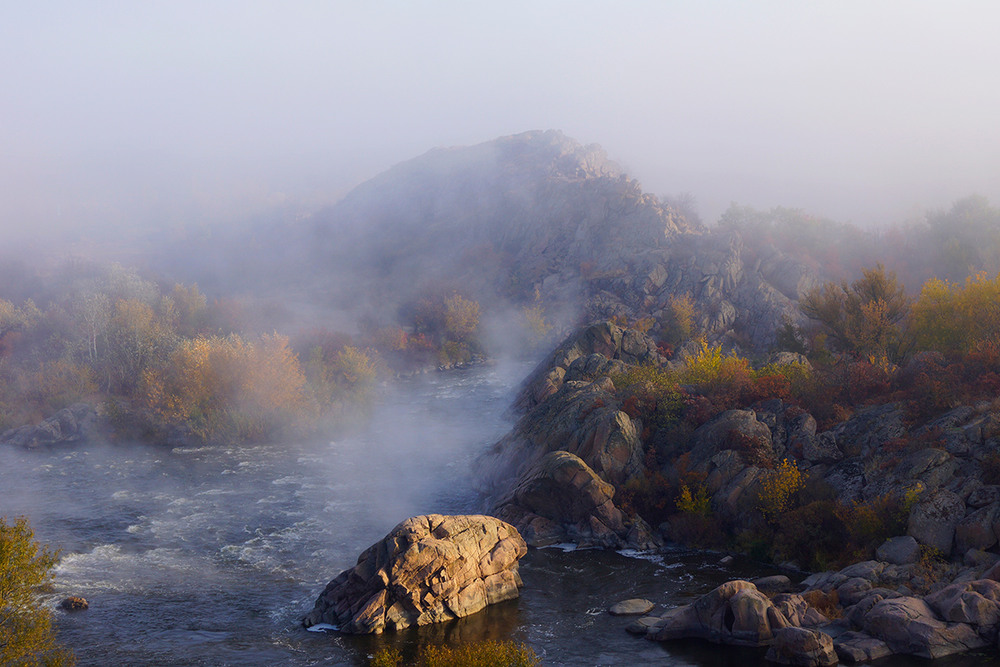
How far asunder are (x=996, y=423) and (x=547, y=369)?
36.3 metres

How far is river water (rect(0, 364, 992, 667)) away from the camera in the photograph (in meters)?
26.1

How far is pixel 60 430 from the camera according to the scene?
6088 cm

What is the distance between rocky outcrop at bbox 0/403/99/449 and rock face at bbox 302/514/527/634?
43.9m

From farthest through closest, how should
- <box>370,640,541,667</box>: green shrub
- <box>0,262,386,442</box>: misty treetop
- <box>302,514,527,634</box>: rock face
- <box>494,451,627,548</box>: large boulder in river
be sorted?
<box>0,262,386,442</box>: misty treetop < <box>494,451,627,548</box>: large boulder in river < <box>302,514,527,634</box>: rock face < <box>370,640,541,667</box>: green shrub

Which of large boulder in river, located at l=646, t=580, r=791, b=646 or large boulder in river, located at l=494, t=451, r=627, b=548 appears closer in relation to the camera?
large boulder in river, located at l=646, t=580, r=791, b=646

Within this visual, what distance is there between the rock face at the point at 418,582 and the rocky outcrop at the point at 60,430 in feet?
144

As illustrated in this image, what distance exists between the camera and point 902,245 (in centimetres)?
9869

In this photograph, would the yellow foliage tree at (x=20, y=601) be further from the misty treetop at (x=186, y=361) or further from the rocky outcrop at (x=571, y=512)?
the misty treetop at (x=186, y=361)

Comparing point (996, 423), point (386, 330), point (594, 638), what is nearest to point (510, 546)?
point (594, 638)

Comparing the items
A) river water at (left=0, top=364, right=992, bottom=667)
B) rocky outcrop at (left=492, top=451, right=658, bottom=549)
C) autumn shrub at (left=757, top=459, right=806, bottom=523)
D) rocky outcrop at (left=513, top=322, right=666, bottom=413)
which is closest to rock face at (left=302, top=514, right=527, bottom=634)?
river water at (left=0, top=364, right=992, bottom=667)

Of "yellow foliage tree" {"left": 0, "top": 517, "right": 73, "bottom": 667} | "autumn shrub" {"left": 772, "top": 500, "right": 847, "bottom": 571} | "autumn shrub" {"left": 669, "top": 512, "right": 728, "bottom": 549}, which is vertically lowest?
"autumn shrub" {"left": 669, "top": 512, "right": 728, "bottom": 549}

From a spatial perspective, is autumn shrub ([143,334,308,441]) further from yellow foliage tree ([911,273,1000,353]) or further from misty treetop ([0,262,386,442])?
yellow foliage tree ([911,273,1000,353])

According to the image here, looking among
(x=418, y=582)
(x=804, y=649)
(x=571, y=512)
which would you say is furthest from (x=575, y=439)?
(x=804, y=649)

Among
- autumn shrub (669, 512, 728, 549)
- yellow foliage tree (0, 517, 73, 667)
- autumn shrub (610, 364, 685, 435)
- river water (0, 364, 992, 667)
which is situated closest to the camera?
yellow foliage tree (0, 517, 73, 667)
